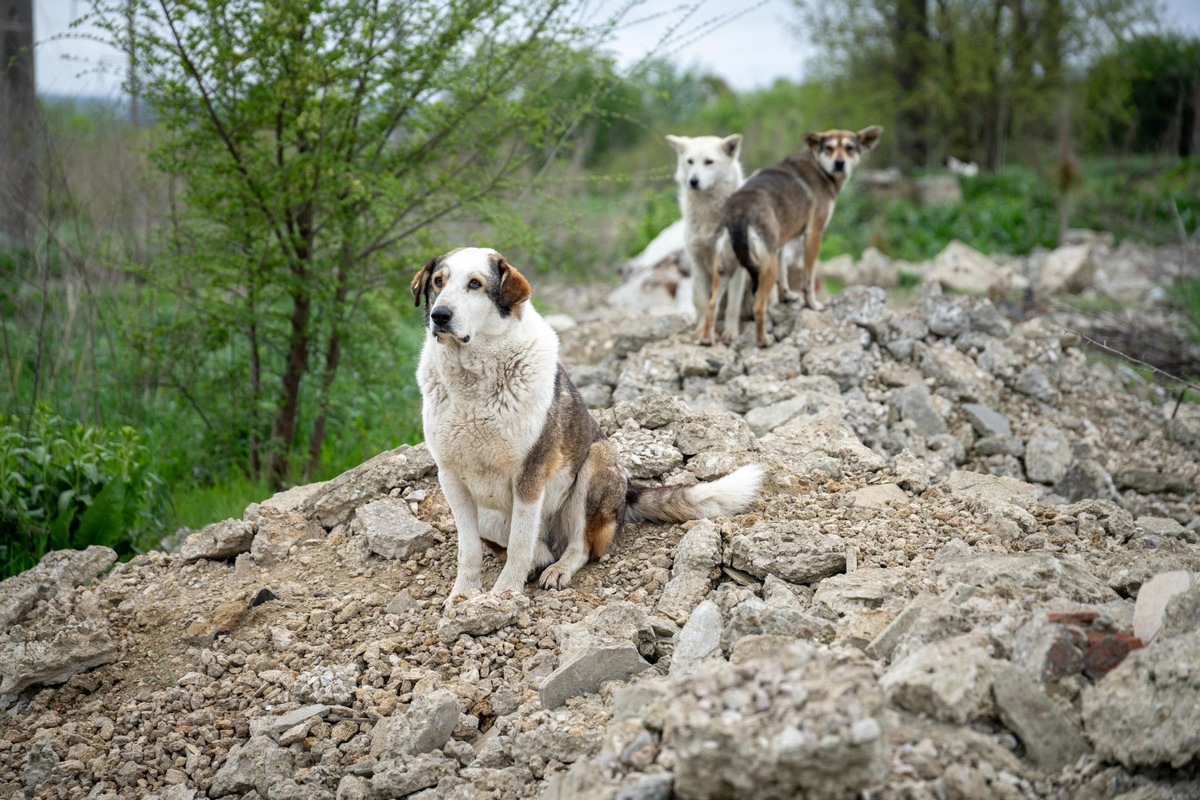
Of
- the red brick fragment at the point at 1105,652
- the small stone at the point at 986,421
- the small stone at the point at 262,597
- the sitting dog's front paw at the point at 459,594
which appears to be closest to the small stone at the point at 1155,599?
the red brick fragment at the point at 1105,652

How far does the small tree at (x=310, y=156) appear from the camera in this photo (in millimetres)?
6738

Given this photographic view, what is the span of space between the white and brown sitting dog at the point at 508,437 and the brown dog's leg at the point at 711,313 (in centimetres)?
284

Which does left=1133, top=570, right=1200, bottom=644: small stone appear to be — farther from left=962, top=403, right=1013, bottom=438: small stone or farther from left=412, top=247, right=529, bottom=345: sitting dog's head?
left=962, top=403, right=1013, bottom=438: small stone

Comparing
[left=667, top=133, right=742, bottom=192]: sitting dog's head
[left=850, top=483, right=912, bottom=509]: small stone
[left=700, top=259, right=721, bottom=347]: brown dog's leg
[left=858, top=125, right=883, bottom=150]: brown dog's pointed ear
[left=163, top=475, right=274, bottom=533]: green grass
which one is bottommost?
[left=163, top=475, right=274, bottom=533]: green grass

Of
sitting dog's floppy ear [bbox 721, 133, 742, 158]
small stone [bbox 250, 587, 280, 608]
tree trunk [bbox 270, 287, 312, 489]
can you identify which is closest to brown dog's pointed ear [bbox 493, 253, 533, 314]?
small stone [bbox 250, 587, 280, 608]

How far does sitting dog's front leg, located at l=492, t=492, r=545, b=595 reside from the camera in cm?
481

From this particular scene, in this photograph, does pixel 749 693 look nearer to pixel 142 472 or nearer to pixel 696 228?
pixel 142 472

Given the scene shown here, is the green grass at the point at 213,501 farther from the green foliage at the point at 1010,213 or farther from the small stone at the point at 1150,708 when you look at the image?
the green foliage at the point at 1010,213

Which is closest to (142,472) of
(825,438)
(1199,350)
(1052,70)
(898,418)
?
(825,438)

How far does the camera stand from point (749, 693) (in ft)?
9.15

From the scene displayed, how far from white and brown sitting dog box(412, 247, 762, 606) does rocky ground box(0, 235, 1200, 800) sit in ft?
0.78

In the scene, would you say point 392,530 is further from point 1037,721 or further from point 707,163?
point 707,163

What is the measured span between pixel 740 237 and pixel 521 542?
3.51m

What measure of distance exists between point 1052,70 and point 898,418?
1687 cm
